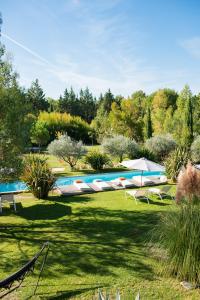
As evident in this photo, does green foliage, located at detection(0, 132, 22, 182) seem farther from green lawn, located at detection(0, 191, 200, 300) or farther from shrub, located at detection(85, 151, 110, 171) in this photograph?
shrub, located at detection(85, 151, 110, 171)

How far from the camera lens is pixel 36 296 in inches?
185

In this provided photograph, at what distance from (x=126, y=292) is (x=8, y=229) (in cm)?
500

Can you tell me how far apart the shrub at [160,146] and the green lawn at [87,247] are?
12.7 metres

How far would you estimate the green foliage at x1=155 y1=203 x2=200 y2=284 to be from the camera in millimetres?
4945

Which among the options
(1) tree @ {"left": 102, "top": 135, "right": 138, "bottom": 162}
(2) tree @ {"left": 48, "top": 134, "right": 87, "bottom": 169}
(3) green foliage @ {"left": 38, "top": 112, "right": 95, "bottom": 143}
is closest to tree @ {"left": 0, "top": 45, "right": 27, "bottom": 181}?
(2) tree @ {"left": 48, "top": 134, "right": 87, "bottom": 169}

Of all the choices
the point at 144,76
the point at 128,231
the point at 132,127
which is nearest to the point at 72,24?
the point at 144,76

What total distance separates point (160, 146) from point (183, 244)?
1973 centimetres

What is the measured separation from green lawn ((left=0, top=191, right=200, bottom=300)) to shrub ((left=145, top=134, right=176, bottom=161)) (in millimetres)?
12686

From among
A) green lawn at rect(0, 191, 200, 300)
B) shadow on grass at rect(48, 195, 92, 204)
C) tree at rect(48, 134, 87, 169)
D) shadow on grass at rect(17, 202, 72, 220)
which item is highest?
tree at rect(48, 134, 87, 169)

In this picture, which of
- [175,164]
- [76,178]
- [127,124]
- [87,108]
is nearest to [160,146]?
[175,164]

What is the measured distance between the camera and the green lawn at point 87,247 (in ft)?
16.3

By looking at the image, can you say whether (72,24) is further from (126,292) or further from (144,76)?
(126,292)

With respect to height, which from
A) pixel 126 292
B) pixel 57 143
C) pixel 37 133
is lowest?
pixel 126 292

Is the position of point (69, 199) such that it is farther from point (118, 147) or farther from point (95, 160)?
point (118, 147)
